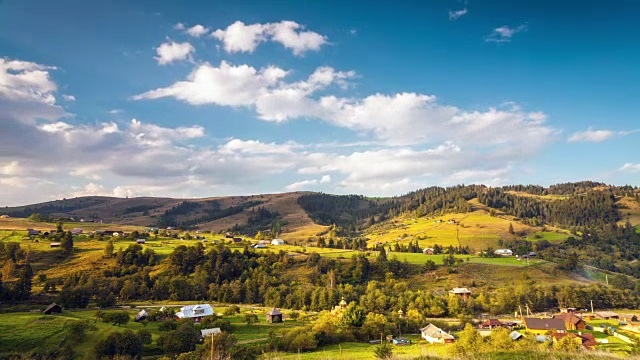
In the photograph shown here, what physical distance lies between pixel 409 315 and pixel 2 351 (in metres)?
54.6

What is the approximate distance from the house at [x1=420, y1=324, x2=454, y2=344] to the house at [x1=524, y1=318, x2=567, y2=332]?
14.7 metres

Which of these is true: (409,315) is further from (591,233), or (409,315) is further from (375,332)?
(591,233)

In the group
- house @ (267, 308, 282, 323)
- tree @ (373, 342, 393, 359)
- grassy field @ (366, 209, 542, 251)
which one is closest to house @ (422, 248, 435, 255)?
grassy field @ (366, 209, 542, 251)

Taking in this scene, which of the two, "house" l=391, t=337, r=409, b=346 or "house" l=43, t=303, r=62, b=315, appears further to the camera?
"house" l=43, t=303, r=62, b=315

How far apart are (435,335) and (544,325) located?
1791 centimetres

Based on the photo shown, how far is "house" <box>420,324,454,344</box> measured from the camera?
51.0 metres

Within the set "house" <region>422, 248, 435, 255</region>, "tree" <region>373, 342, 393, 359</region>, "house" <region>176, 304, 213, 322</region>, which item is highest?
"tree" <region>373, 342, 393, 359</region>

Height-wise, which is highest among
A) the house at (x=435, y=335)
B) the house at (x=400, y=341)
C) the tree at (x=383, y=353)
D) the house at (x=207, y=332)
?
the tree at (x=383, y=353)

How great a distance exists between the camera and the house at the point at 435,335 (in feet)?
167

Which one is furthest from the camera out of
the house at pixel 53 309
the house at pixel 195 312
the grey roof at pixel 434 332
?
the house at pixel 195 312

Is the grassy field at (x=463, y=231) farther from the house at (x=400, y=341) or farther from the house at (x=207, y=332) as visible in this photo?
the house at (x=207, y=332)

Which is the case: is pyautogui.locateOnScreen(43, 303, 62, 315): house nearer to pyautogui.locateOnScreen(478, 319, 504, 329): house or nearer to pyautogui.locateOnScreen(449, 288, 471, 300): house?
pyautogui.locateOnScreen(478, 319, 504, 329): house

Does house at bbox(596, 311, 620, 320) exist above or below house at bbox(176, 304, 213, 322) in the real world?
below

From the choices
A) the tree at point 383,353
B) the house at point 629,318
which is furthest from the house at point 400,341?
the house at point 629,318
